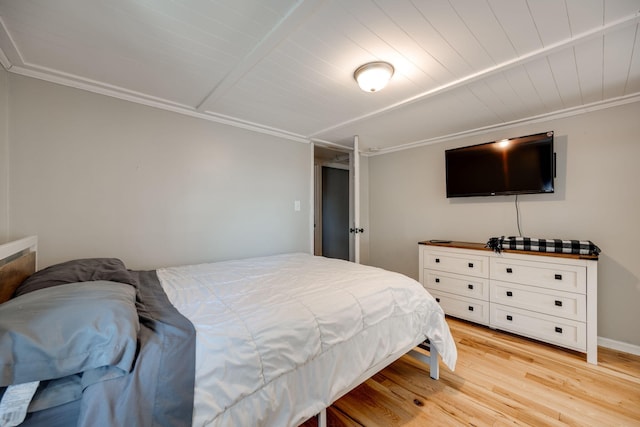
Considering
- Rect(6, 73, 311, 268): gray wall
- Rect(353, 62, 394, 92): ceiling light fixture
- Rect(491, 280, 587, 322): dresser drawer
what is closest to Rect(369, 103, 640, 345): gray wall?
Result: Rect(491, 280, 587, 322): dresser drawer

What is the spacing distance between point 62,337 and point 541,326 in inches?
125

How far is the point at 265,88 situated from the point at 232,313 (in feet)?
5.49

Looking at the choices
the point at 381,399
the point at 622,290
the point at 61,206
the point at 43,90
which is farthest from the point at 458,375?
the point at 43,90

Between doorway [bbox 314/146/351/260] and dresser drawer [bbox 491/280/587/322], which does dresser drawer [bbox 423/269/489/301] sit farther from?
doorway [bbox 314/146/351/260]

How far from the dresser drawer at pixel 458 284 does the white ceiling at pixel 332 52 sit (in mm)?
1692

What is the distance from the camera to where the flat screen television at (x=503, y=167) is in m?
2.41

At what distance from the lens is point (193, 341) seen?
950mm

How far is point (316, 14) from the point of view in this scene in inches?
49.8

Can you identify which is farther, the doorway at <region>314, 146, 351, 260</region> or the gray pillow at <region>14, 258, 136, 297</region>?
the doorway at <region>314, 146, 351, 260</region>

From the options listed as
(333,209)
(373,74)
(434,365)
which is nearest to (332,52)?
(373,74)

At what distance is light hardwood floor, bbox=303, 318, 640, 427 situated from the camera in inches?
57.7

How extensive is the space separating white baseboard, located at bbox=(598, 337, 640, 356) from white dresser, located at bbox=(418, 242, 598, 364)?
1.34ft

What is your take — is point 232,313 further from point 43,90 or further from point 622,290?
point 622,290

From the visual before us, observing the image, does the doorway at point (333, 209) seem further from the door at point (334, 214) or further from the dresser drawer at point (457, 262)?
the dresser drawer at point (457, 262)
